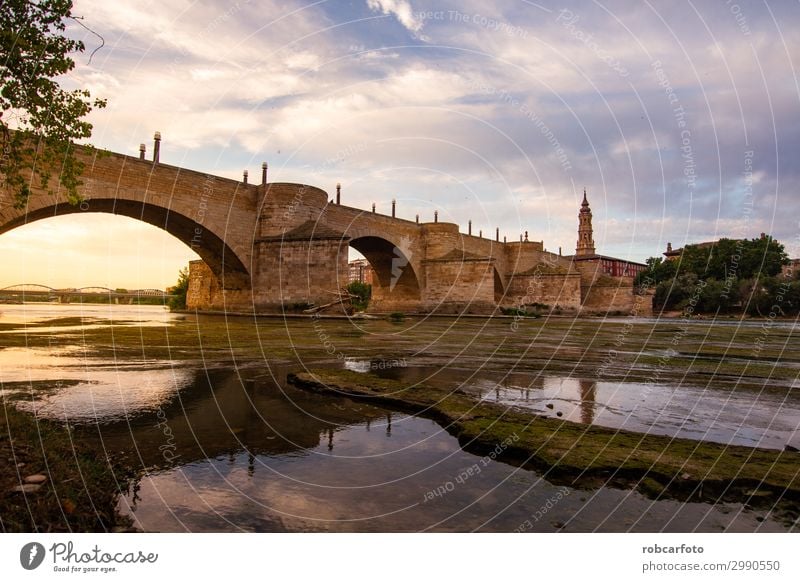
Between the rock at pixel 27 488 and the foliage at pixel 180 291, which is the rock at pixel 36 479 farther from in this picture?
the foliage at pixel 180 291

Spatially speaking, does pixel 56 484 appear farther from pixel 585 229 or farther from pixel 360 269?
pixel 360 269

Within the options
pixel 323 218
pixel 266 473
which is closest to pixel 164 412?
pixel 266 473

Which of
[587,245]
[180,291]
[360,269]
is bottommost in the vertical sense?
[180,291]

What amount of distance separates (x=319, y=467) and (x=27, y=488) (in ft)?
5.12

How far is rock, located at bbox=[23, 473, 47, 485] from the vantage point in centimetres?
263

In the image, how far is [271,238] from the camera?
27828 mm

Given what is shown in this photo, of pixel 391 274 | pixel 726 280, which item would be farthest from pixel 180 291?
pixel 726 280

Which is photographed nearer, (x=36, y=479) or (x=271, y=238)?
(x=36, y=479)

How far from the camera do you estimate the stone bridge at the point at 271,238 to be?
833 inches

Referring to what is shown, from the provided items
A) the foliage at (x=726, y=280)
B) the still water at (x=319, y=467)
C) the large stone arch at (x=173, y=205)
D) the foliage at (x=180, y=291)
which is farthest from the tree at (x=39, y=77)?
the foliage at (x=726, y=280)
